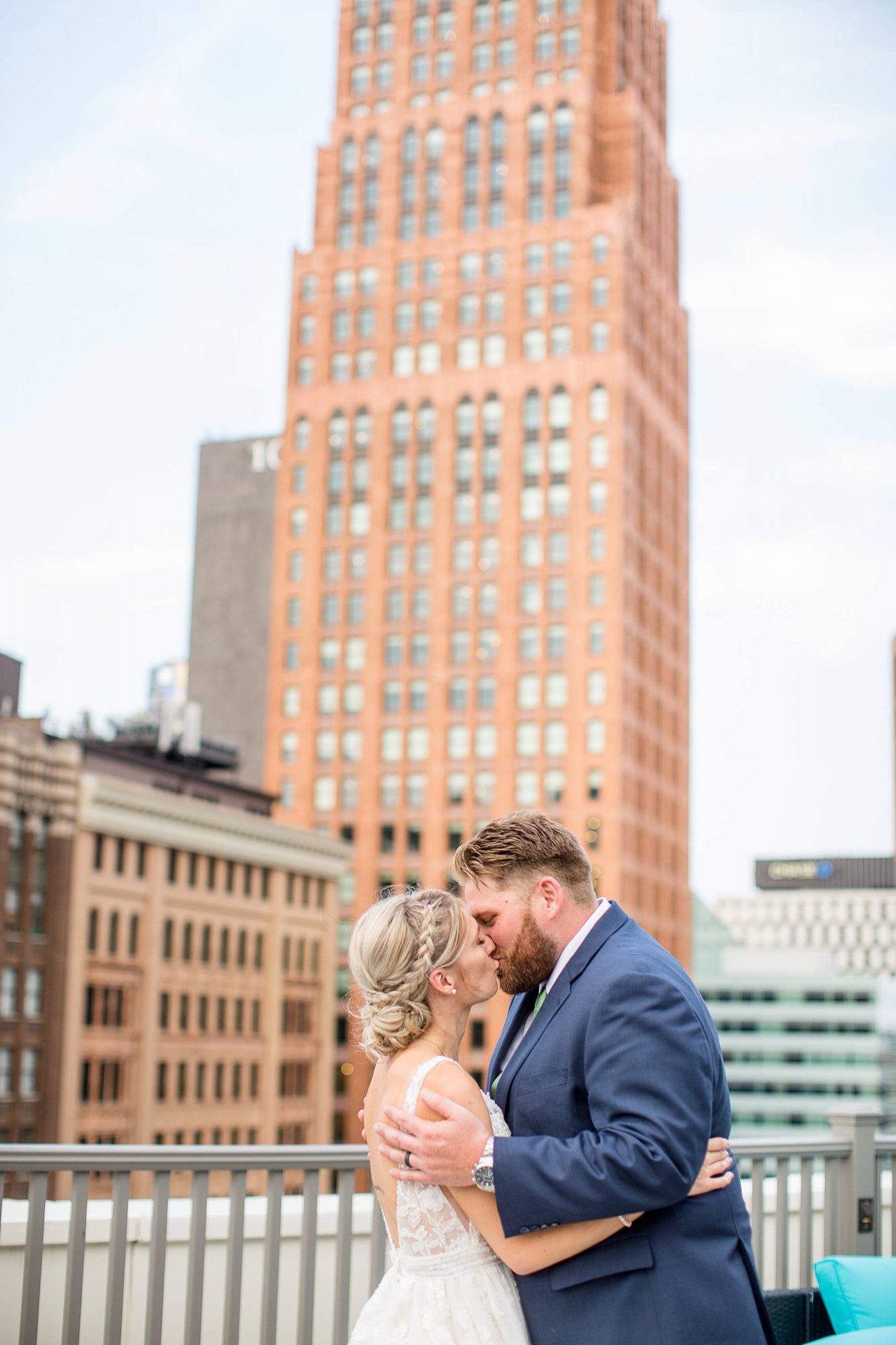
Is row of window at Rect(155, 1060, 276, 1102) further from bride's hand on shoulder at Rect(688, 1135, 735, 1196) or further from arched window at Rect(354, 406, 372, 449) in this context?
bride's hand on shoulder at Rect(688, 1135, 735, 1196)

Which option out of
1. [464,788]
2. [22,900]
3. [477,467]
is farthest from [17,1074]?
[477,467]

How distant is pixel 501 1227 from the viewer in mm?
3156

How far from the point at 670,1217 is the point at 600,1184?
0.93ft

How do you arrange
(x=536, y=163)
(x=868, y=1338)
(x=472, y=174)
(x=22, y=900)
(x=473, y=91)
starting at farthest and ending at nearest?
(x=473, y=91)
(x=472, y=174)
(x=536, y=163)
(x=22, y=900)
(x=868, y=1338)

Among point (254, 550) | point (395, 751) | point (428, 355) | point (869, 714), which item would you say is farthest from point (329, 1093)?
point (869, 714)

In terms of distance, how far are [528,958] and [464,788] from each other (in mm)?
75409

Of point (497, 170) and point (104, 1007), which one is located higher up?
point (497, 170)

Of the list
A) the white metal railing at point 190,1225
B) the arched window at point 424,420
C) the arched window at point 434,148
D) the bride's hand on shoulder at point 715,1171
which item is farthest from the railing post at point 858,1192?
the arched window at point 434,148

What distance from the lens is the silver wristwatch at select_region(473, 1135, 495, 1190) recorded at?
307 centimetres

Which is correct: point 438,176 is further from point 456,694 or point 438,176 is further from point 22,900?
point 22,900

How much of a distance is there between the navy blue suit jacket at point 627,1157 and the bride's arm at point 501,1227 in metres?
0.05

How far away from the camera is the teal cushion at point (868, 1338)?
3.97 metres

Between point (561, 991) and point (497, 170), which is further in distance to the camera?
point (497, 170)

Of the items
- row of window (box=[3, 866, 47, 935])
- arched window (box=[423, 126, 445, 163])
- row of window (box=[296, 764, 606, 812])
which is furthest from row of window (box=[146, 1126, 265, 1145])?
arched window (box=[423, 126, 445, 163])
